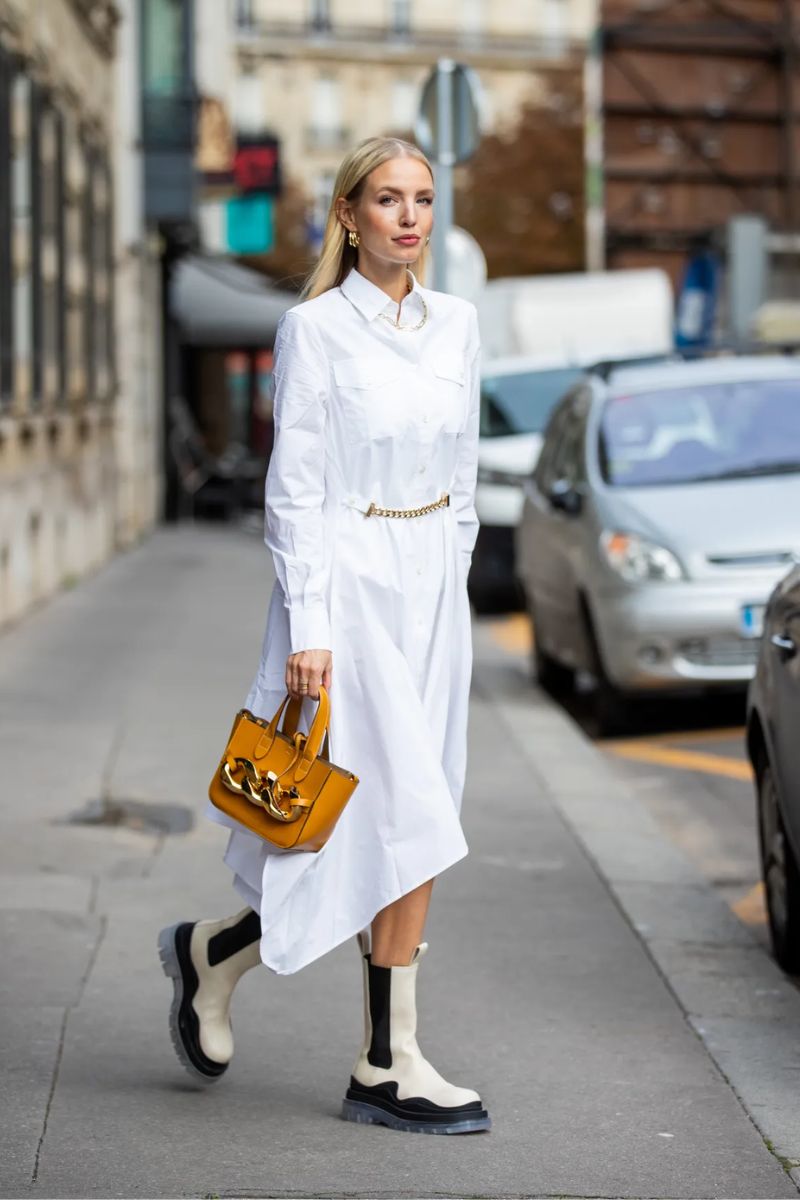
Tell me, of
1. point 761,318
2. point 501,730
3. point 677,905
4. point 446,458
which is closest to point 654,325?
point 761,318

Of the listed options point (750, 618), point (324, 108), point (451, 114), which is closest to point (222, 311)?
point (451, 114)

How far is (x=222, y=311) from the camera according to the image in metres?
34.5

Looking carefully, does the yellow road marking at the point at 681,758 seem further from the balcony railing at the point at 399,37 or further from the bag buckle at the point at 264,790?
the balcony railing at the point at 399,37

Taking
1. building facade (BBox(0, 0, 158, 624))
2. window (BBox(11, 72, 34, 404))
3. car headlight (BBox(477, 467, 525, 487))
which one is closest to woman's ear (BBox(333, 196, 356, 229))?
building facade (BBox(0, 0, 158, 624))

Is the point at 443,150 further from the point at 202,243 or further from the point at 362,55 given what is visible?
the point at 362,55

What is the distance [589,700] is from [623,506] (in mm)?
2028

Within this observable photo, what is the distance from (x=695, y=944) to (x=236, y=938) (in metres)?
1.93

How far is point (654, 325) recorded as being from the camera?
83.9 ft

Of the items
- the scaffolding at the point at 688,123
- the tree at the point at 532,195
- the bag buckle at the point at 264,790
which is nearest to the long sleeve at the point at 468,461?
the bag buckle at the point at 264,790

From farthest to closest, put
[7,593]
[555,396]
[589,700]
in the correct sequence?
1. [555,396]
2. [7,593]
3. [589,700]

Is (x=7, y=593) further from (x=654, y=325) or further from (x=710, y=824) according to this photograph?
(x=654, y=325)

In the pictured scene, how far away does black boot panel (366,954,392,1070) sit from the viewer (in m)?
4.68

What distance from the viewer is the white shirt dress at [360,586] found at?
4539mm

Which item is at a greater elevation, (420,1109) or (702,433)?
(702,433)
